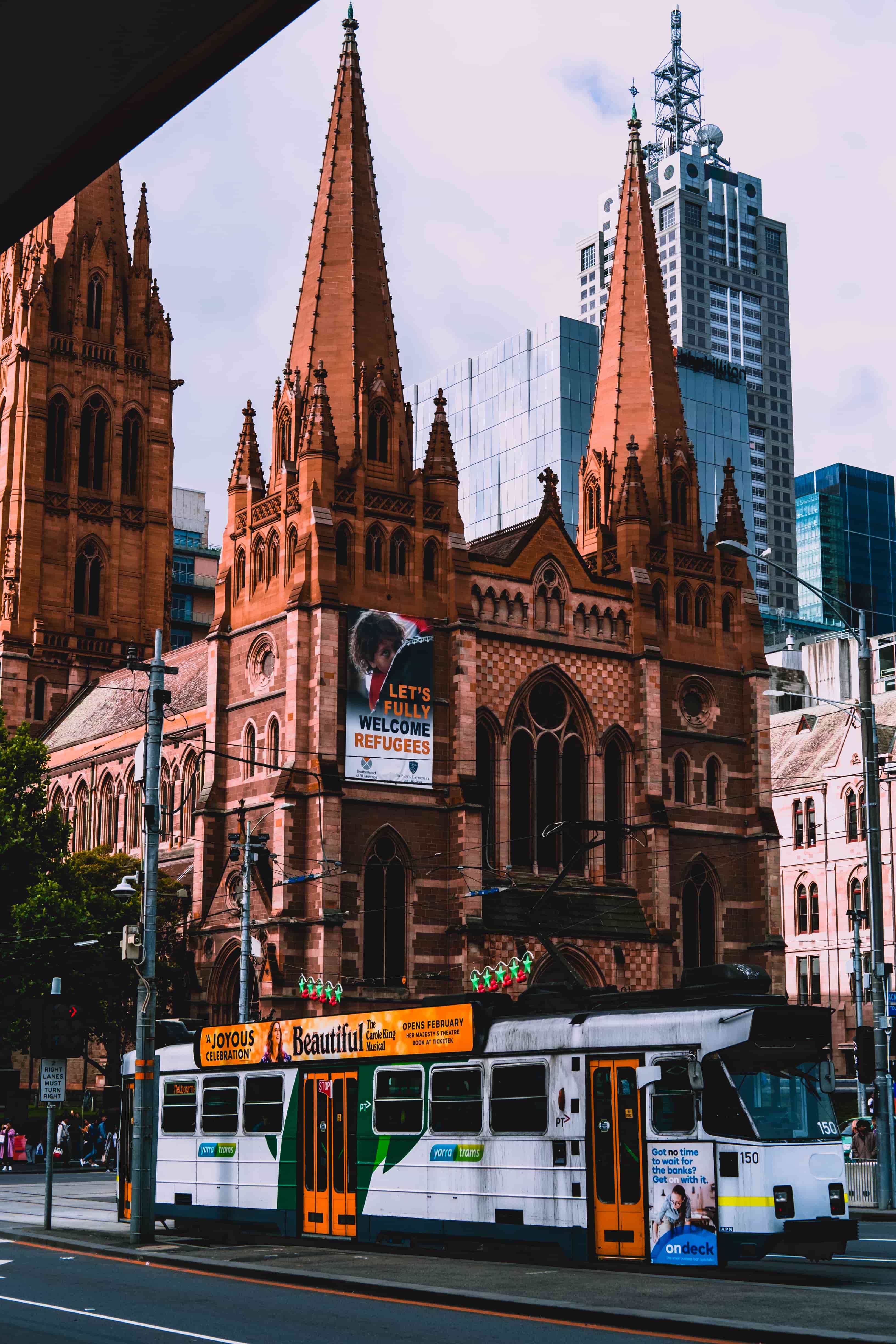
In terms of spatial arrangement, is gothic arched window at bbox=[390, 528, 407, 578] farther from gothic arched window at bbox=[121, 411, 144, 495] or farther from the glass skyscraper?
the glass skyscraper

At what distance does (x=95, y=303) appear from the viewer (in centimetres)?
8462

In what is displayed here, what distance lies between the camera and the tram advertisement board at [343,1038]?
22.3 metres

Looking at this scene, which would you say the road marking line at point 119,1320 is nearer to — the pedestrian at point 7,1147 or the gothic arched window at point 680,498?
the pedestrian at point 7,1147

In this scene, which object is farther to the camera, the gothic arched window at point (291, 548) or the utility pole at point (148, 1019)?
the gothic arched window at point (291, 548)

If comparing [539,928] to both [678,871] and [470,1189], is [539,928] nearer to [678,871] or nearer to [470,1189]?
[470,1189]

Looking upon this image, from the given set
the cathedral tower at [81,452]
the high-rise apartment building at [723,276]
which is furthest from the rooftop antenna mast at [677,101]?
the cathedral tower at [81,452]

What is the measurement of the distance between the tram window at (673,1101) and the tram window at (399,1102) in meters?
3.93

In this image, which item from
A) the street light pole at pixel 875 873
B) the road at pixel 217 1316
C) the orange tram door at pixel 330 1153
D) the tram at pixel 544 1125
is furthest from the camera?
the street light pole at pixel 875 873

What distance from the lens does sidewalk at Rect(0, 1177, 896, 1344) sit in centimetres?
1428

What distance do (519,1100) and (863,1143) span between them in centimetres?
2258

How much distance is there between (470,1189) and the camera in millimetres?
21516

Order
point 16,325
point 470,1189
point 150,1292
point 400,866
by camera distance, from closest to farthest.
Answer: point 150,1292 < point 470,1189 < point 400,866 < point 16,325

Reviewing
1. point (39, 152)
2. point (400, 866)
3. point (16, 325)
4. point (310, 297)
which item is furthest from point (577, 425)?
point (39, 152)

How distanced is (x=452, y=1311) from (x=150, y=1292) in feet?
11.6
